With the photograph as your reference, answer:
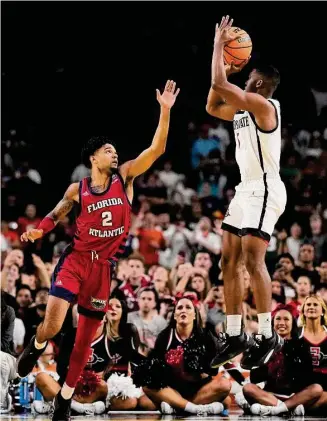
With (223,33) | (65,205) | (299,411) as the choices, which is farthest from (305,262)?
(223,33)

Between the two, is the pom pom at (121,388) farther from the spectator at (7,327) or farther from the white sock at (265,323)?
the white sock at (265,323)

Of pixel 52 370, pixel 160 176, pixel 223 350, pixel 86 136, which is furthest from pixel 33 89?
pixel 223 350

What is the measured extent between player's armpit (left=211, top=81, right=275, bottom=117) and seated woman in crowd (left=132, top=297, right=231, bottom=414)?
3067 millimetres

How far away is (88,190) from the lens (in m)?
8.66

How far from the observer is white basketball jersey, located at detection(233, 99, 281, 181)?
7.74 metres

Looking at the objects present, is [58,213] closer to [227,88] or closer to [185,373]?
[227,88]

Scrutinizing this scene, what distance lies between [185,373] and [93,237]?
A: 2.27m

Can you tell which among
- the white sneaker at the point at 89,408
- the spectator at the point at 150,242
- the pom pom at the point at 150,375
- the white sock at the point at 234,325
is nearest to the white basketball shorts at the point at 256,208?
the white sock at the point at 234,325

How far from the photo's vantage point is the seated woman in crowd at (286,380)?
999cm

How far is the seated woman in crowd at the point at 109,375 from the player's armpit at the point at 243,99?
343cm

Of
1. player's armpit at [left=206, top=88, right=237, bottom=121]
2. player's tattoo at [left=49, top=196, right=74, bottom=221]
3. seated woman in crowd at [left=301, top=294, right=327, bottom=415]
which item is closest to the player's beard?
player's tattoo at [left=49, top=196, right=74, bottom=221]

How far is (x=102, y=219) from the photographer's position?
28.3 feet

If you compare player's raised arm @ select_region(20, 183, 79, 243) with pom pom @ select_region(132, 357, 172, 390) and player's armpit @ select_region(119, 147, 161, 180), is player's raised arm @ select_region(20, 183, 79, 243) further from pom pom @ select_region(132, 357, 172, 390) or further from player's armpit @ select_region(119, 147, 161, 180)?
pom pom @ select_region(132, 357, 172, 390)

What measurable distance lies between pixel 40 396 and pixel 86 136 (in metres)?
7.98
